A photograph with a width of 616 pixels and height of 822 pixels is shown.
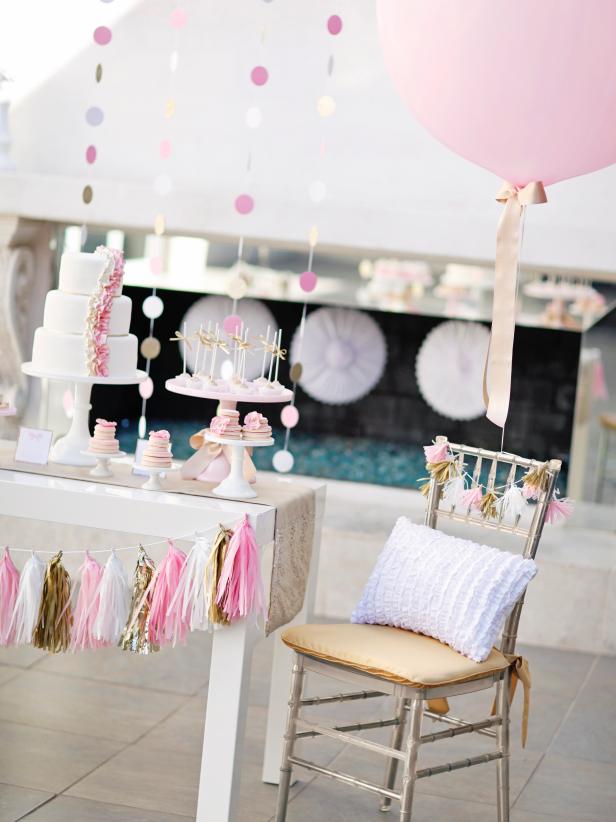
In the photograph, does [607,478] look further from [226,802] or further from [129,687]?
[226,802]

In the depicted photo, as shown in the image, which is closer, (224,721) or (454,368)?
(224,721)

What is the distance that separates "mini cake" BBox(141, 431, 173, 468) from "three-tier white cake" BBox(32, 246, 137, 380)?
0.89 feet

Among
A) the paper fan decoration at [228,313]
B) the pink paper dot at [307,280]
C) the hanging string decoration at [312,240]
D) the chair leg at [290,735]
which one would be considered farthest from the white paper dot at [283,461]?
the paper fan decoration at [228,313]

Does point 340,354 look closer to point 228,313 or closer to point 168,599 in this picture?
point 228,313

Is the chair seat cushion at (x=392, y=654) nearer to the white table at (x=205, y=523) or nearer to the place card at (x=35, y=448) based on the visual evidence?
the white table at (x=205, y=523)

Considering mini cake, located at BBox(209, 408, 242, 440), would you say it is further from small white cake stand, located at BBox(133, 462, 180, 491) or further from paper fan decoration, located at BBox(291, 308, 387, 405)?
paper fan decoration, located at BBox(291, 308, 387, 405)

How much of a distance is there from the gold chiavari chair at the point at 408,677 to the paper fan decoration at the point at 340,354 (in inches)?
90.6

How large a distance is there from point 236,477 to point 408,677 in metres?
0.62

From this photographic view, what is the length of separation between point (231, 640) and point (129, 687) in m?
1.32

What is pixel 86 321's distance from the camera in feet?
9.51

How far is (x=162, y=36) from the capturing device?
480 centimetres

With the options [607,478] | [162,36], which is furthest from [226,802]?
[162,36]

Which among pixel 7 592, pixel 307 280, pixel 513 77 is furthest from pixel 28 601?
pixel 307 280

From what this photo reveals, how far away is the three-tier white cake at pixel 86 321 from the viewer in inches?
114
